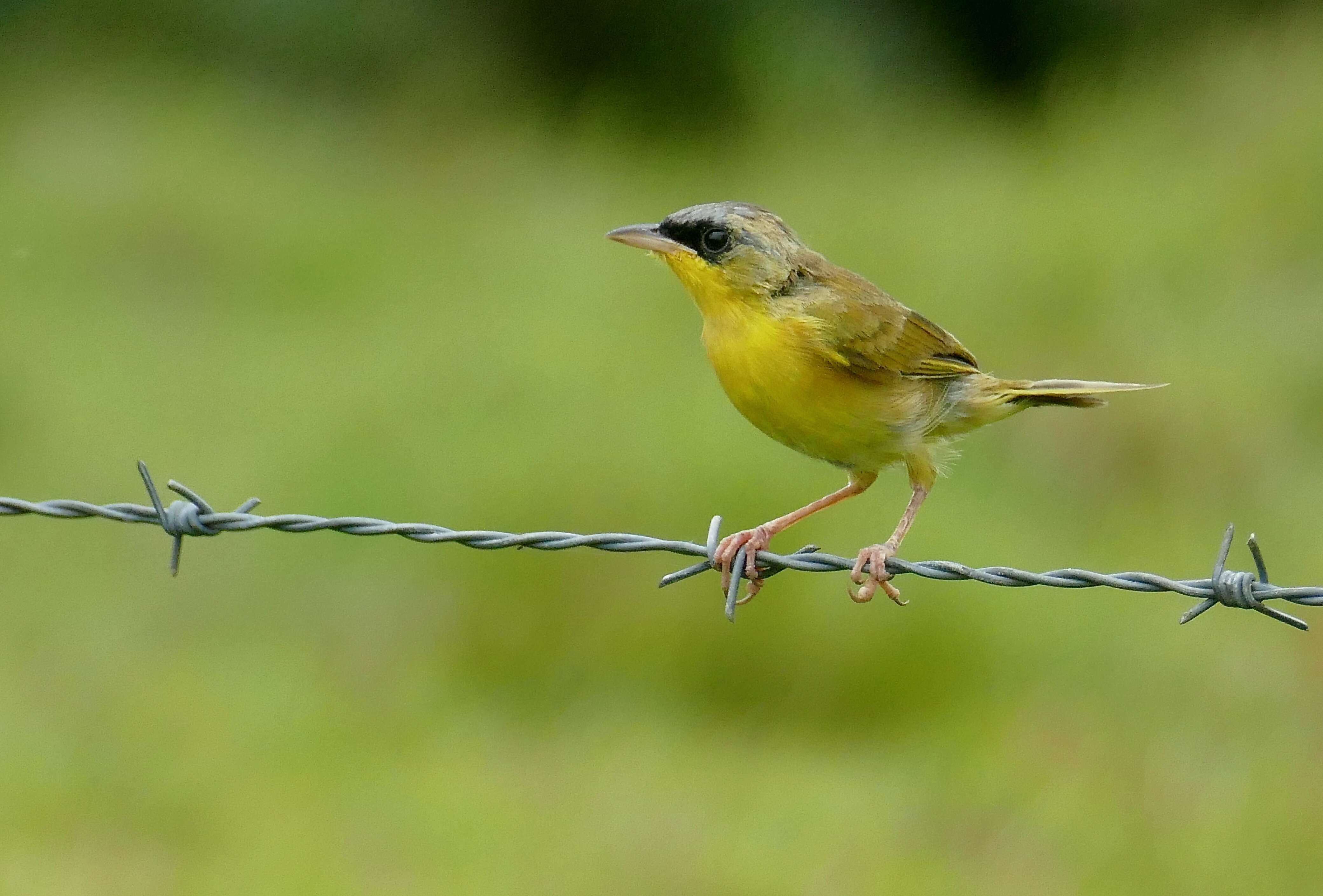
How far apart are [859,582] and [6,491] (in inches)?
245

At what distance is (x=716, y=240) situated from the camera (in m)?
4.58

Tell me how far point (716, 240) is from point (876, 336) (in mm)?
530

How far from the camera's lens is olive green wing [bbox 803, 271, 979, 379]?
4.46m

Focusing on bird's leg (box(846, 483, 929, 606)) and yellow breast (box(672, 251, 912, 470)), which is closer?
bird's leg (box(846, 483, 929, 606))

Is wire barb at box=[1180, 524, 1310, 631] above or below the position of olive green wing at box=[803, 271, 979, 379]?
below

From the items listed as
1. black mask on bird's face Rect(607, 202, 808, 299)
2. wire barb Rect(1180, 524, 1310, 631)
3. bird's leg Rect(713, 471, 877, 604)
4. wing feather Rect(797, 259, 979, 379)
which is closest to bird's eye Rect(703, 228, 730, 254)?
black mask on bird's face Rect(607, 202, 808, 299)

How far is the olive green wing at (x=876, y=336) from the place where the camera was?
4.46m

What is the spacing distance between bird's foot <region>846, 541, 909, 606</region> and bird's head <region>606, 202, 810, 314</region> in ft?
2.65

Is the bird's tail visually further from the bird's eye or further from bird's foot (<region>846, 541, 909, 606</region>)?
the bird's eye

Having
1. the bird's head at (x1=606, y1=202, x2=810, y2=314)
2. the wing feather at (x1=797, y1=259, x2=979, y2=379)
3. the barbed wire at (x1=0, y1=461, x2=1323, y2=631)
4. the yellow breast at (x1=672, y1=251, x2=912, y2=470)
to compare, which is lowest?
the barbed wire at (x1=0, y1=461, x2=1323, y2=631)

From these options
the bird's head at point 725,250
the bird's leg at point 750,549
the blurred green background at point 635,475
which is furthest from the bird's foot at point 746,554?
the blurred green background at point 635,475

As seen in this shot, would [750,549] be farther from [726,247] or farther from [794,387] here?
[726,247]

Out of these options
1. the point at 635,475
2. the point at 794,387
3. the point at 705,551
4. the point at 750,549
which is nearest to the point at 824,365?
the point at 794,387

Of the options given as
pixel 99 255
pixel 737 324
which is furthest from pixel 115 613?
pixel 99 255
